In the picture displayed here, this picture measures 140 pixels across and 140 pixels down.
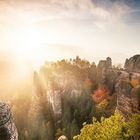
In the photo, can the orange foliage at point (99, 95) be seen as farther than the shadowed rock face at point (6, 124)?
Yes

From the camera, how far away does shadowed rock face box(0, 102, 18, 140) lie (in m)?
8.71

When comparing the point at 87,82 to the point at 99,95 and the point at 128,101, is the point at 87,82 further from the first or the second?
the point at 128,101

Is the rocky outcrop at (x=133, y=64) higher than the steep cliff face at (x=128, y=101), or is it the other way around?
the rocky outcrop at (x=133, y=64)

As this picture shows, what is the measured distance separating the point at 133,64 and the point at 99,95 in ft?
72.6

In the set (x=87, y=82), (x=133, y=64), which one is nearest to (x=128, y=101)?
(x=87, y=82)

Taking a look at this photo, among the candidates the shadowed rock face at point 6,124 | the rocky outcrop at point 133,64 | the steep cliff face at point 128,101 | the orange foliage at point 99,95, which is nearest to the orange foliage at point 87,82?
the orange foliage at point 99,95

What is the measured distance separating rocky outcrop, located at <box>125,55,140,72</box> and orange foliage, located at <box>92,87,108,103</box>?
1541 centimetres

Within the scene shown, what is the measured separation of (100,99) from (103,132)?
55.3 meters

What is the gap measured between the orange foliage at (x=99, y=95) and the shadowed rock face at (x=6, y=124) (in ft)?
229

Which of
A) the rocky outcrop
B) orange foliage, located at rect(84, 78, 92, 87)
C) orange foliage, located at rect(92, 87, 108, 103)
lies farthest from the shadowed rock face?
the rocky outcrop

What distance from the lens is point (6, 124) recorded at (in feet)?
29.0

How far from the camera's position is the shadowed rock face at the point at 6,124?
8.71 metres

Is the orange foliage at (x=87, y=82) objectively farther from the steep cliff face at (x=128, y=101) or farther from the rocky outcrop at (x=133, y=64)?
the steep cliff face at (x=128, y=101)

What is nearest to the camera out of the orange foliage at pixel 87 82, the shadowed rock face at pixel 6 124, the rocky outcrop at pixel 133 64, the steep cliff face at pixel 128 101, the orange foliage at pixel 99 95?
the shadowed rock face at pixel 6 124
